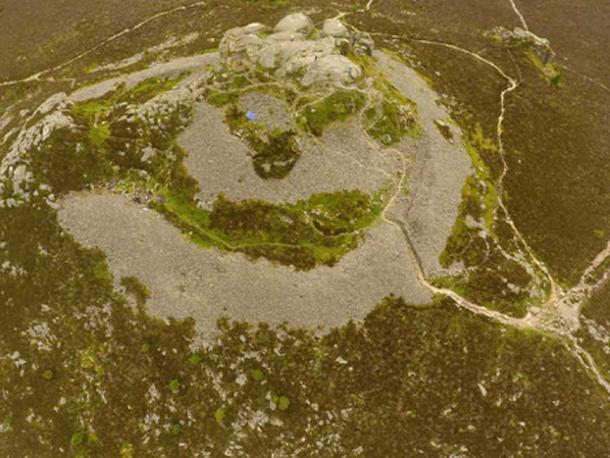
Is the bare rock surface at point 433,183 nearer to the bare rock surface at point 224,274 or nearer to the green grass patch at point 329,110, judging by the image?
the bare rock surface at point 224,274

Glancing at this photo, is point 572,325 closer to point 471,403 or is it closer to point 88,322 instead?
point 471,403

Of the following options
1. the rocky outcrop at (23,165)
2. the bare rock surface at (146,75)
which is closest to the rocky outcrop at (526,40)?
the bare rock surface at (146,75)

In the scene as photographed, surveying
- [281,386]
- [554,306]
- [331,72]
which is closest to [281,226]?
[281,386]

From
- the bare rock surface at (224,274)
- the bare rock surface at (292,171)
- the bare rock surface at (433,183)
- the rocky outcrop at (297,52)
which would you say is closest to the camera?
the bare rock surface at (224,274)

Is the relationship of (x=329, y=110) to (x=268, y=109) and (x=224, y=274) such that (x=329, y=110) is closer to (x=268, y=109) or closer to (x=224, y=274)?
(x=268, y=109)

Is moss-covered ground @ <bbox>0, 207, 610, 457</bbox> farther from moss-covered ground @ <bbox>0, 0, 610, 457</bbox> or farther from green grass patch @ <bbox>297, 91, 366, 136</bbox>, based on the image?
green grass patch @ <bbox>297, 91, 366, 136</bbox>

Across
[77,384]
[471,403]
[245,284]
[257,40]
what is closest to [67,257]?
[77,384]

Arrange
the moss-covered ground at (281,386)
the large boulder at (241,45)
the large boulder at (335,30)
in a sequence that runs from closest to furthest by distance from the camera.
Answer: the moss-covered ground at (281,386), the large boulder at (241,45), the large boulder at (335,30)
